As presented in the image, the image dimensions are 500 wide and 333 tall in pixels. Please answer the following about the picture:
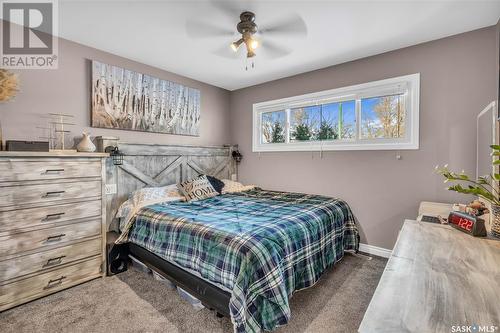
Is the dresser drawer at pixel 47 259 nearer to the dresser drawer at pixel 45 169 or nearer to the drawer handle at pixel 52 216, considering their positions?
the drawer handle at pixel 52 216

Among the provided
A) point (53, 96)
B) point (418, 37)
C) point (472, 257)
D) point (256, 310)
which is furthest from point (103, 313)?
point (418, 37)

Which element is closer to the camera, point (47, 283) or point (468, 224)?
point (468, 224)

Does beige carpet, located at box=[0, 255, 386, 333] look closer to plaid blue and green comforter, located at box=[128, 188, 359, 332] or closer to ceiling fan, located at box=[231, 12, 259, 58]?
plaid blue and green comforter, located at box=[128, 188, 359, 332]

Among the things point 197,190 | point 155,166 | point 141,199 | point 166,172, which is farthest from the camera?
point 166,172

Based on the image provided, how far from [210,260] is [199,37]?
2.21 m

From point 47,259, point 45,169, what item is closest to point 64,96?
point 45,169

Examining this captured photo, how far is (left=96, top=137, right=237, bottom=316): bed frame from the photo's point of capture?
183cm

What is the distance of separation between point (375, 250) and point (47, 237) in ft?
11.5

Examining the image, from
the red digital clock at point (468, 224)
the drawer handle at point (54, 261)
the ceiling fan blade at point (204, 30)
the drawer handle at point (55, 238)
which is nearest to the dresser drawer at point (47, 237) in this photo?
the drawer handle at point (55, 238)

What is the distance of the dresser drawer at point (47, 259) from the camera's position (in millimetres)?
1923

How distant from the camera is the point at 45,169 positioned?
2096mm

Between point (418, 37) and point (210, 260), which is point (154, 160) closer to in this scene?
point (210, 260)

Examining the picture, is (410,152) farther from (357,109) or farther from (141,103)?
(141,103)

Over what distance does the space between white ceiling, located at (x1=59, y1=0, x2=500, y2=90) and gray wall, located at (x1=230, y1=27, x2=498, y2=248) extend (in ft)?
0.54
